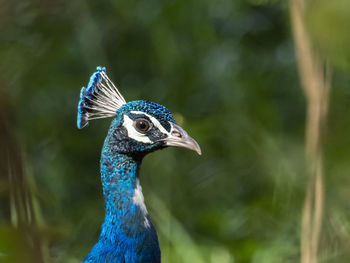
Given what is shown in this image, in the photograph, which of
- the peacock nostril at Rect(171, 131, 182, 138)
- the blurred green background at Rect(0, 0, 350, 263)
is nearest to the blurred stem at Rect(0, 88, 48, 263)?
the peacock nostril at Rect(171, 131, 182, 138)

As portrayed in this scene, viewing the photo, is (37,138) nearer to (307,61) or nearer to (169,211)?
(169,211)

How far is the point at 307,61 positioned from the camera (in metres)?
1.02

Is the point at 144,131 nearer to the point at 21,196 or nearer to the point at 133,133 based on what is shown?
the point at 133,133

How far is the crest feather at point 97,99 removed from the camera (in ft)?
4.31

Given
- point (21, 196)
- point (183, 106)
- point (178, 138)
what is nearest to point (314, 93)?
point (178, 138)

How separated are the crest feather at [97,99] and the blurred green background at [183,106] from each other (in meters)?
1.01

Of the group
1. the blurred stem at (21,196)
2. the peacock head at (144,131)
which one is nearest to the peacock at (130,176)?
the peacock head at (144,131)

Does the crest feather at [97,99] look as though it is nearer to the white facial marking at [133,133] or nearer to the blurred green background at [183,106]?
the white facial marking at [133,133]

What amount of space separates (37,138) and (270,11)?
1.35 meters

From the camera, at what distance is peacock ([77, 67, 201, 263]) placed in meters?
1.22

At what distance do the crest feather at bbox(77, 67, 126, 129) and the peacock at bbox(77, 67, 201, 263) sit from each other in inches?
2.4

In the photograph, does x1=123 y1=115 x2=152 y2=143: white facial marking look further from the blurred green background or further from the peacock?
the blurred green background

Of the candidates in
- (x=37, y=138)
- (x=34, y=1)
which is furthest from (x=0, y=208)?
(x=34, y=1)

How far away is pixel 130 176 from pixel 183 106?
1.58 metres
